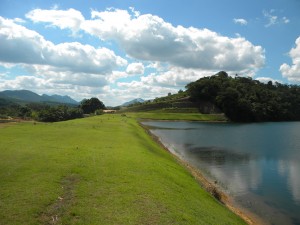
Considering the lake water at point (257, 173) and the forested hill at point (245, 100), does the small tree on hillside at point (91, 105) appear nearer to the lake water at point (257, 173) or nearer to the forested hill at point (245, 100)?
the forested hill at point (245, 100)

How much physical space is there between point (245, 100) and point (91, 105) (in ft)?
305

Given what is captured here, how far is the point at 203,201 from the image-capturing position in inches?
744

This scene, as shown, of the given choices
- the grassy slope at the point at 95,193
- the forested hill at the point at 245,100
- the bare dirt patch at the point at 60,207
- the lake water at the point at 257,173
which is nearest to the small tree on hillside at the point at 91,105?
the forested hill at the point at 245,100

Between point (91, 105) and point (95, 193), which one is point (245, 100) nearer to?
point (91, 105)

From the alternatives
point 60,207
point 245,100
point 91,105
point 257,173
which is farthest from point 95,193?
point 91,105

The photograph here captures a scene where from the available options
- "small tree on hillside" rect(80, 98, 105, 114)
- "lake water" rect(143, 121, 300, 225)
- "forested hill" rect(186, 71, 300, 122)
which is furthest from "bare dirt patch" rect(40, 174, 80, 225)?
"small tree on hillside" rect(80, 98, 105, 114)

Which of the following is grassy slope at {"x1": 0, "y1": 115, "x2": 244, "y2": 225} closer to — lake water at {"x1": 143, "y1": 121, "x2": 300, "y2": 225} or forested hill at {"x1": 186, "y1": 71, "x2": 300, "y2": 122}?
lake water at {"x1": 143, "y1": 121, "x2": 300, "y2": 225}

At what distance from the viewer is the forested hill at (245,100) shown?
5940 inches

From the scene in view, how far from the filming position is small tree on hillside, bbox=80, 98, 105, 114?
614ft

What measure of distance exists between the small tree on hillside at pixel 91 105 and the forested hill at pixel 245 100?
57.8 m

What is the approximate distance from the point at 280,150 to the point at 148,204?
42.1 metres

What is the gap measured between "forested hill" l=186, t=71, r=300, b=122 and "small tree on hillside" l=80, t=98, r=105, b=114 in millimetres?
57836

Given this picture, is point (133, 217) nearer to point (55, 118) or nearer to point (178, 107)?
point (55, 118)

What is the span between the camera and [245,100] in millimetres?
150250
